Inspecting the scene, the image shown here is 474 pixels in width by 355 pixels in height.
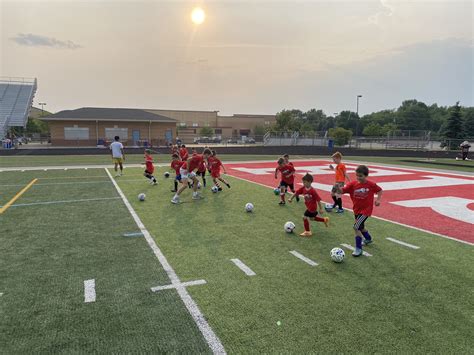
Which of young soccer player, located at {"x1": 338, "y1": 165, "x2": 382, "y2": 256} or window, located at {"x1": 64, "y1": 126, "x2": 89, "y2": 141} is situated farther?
window, located at {"x1": 64, "y1": 126, "x2": 89, "y2": 141}

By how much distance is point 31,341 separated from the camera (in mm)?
3641

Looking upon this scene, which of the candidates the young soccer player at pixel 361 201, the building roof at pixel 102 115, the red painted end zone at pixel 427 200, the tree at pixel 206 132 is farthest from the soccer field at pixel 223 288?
the tree at pixel 206 132

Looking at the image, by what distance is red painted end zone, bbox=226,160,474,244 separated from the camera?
8.62 metres

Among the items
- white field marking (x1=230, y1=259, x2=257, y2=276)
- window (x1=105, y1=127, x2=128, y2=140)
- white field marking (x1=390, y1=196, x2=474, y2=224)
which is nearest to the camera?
white field marking (x1=230, y1=259, x2=257, y2=276)

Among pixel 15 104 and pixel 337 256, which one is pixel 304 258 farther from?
pixel 15 104

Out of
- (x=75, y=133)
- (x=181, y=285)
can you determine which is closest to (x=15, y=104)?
(x=75, y=133)

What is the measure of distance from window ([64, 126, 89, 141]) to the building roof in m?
1.52

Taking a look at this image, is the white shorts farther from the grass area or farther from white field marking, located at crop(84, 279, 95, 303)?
the grass area

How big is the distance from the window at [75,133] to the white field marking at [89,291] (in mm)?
47606

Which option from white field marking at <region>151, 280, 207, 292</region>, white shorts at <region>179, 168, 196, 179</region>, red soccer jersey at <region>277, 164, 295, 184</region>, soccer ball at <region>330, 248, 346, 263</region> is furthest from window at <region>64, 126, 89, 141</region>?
soccer ball at <region>330, 248, 346, 263</region>

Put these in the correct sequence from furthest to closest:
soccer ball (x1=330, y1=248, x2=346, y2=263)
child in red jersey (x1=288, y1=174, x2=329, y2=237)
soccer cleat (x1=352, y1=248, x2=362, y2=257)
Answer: child in red jersey (x1=288, y1=174, x2=329, y2=237), soccer cleat (x1=352, y1=248, x2=362, y2=257), soccer ball (x1=330, y1=248, x2=346, y2=263)

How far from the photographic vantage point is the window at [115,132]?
48.8m

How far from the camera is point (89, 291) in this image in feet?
15.8

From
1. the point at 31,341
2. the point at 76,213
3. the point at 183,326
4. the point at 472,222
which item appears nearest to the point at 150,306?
the point at 183,326
